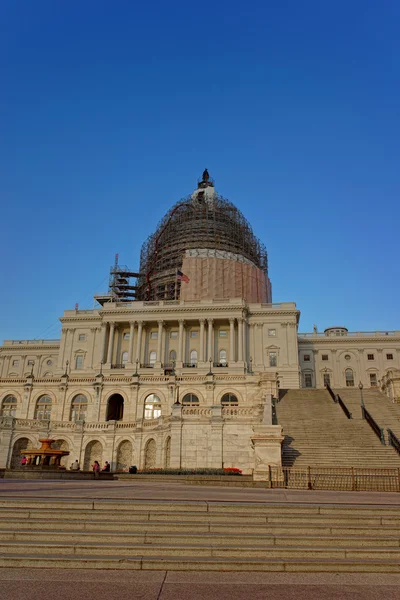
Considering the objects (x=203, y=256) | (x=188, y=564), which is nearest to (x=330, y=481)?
(x=188, y=564)

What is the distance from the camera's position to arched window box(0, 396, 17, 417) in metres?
57.6

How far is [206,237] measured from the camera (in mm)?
94875

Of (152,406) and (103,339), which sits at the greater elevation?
(103,339)

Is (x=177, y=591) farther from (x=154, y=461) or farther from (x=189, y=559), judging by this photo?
(x=154, y=461)

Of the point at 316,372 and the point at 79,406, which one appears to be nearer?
the point at 79,406

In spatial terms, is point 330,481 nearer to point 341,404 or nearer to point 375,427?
point 375,427

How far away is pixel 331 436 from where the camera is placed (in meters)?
32.9

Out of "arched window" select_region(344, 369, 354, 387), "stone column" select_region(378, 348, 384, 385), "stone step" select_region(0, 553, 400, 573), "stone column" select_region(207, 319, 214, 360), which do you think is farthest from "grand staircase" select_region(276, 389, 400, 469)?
"arched window" select_region(344, 369, 354, 387)

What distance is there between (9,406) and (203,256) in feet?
142

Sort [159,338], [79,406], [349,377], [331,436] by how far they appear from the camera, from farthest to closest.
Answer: [349,377]
[159,338]
[79,406]
[331,436]

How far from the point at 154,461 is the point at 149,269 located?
2298 inches

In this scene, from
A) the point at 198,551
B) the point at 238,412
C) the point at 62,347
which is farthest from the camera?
the point at 62,347

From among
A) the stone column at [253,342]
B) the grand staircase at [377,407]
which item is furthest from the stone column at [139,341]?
the grand staircase at [377,407]

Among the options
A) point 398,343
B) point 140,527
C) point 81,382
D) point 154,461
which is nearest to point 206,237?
point 398,343
